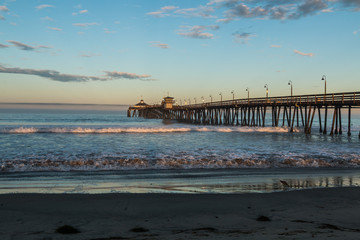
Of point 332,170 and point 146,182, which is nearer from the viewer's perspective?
point 146,182

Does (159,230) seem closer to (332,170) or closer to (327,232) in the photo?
(327,232)

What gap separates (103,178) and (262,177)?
14.6 ft

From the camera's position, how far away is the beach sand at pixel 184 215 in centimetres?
362

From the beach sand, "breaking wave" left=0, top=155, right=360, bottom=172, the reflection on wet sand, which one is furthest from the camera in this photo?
"breaking wave" left=0, top=155, right=360, bottom=172

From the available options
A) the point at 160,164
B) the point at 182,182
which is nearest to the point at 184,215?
the point at 182,182

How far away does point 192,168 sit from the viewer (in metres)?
9.73

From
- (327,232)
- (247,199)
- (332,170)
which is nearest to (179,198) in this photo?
(247,199)

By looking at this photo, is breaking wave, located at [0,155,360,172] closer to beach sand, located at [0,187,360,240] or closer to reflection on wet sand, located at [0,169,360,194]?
reflection on wet sand, located at [0,169,360,194]

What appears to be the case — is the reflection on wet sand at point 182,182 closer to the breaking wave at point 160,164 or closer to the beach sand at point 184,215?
the beach sand at point 184,215

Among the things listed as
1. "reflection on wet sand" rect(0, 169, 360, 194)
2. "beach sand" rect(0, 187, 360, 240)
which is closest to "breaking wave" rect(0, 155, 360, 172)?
"reflection on wet sand" rect(0, 169, 360, 194)

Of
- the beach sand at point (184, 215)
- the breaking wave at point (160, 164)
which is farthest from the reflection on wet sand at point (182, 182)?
the breaking wave at point (160, 164)

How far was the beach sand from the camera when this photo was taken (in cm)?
362

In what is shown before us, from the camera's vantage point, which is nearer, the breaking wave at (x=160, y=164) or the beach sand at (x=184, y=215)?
the beach sand at (x=184, y=215)

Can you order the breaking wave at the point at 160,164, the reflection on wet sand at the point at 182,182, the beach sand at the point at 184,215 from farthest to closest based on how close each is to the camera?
1. the breaking wave at the point at 160,164
2. the reflection on wet sand at the point at 182,182
3. the beach sand at the point at 184,215
